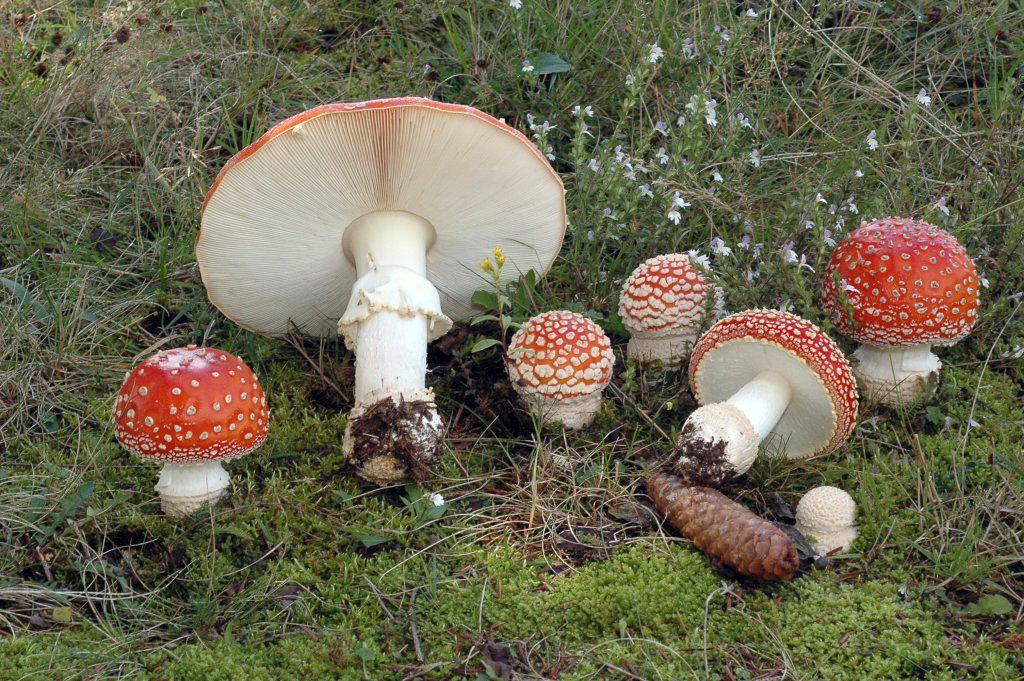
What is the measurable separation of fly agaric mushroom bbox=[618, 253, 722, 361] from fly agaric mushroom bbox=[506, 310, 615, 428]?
271 millimetres

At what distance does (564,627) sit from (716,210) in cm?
244

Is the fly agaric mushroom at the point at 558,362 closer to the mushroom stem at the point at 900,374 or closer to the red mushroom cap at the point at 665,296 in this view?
the red mushroom cap at the point at 665,296

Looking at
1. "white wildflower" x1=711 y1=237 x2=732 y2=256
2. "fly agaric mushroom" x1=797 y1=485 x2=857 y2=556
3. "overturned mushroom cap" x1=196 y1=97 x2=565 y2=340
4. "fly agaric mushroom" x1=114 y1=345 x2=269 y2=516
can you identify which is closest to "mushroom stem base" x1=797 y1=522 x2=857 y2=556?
"fly agaric mushroom" x1=797 y1=485 x2=857 y2=556

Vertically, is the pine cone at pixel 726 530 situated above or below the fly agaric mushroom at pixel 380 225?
below

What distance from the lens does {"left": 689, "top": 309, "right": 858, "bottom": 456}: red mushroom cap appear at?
3287mm

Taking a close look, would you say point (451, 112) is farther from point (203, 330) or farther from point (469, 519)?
point (203, 330)

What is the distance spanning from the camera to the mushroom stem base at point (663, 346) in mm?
3936

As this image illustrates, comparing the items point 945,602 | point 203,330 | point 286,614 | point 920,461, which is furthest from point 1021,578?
point 203,330

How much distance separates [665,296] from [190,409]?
A: 6.54ft

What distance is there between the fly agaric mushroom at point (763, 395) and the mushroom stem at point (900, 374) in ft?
1.63

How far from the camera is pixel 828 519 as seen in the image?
3113 mm

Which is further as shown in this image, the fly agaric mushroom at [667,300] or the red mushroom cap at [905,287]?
the fly agaric mushroom at [667,300]

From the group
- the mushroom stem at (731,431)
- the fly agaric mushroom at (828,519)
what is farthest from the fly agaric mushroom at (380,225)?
the fly agaric mushroom at (828,519)

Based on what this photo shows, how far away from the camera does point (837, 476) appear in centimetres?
346
